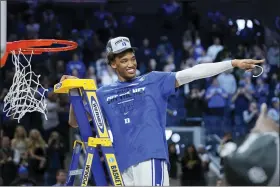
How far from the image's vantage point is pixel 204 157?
16.7 metres

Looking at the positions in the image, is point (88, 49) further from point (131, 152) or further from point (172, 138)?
point (131, 152)

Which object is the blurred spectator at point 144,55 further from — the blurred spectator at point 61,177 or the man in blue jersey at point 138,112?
the man in blue jersey at point 138,112

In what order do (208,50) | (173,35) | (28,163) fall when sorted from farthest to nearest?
(173,35), (208,50), (28,163)

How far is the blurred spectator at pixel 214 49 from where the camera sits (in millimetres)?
19547

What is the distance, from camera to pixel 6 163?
53.7 feet

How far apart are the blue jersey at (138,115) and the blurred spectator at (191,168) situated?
8.33 meters

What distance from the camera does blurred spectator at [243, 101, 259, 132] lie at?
56.9ft

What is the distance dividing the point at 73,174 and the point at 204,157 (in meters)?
9.22

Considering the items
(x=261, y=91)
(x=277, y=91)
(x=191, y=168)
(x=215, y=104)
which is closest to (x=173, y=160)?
(x=191, y=168)

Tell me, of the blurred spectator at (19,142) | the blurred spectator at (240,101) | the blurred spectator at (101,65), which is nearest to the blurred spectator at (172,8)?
the blurred spectator at (101,65)

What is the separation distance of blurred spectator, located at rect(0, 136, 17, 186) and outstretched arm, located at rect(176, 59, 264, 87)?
28.3 ft

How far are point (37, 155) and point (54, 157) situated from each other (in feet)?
1.12

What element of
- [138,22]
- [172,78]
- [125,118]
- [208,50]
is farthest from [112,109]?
[138,22]

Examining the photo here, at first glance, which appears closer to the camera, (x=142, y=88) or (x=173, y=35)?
(x=142, y=88)
